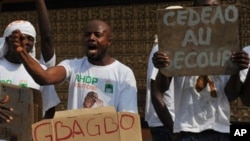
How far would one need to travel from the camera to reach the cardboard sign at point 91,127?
407cm

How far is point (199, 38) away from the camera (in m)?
4.29

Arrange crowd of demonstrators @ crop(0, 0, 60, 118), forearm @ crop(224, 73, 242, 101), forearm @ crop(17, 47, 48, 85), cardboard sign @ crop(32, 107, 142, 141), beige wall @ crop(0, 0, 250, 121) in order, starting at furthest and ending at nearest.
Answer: beige wall @ crop(0, 0, 250, 121) < crowd of demonstrators @ crop(0, 0, 60, 118) < forearm @ crop(17, 47, 48, 85) < forearm @ crop(224, 73, 242, 101) < cardboard sign @ crop(32, 107, 142, 141)

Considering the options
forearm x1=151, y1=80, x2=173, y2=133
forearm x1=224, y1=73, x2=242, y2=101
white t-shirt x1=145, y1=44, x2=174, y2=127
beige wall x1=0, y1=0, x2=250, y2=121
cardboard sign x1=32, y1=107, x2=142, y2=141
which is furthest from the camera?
beige wall x1=0, y1=0, x2=250, y2=121

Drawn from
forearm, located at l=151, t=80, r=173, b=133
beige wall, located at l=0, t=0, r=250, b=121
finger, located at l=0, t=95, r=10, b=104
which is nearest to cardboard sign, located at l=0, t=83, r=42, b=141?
finger, located at l=0, t=95, r=10, b=104

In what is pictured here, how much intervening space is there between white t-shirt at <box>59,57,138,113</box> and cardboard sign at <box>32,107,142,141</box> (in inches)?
19.8

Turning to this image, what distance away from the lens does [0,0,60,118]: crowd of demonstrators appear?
15.6 ft

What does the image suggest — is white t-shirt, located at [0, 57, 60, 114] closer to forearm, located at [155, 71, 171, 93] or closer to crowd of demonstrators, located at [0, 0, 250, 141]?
crowd of demonstrators, located at [0, 0, 250, 141]

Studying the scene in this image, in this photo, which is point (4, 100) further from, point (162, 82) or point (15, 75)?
point (162, 82)

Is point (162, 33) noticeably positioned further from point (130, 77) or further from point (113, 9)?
point (113, 9)

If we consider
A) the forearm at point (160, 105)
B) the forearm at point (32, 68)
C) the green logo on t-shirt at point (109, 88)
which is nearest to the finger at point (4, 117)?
the forearm at point (32, 68)

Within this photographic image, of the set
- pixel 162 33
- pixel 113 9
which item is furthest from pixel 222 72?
pixel 113 9

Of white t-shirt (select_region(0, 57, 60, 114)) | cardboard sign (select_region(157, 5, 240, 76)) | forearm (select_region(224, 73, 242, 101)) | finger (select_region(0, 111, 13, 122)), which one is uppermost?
cardboard sign (select_region(157, 5, 240, 76))

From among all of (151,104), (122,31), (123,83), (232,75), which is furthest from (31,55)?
(122,31)

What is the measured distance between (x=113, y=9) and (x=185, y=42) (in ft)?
15.7
